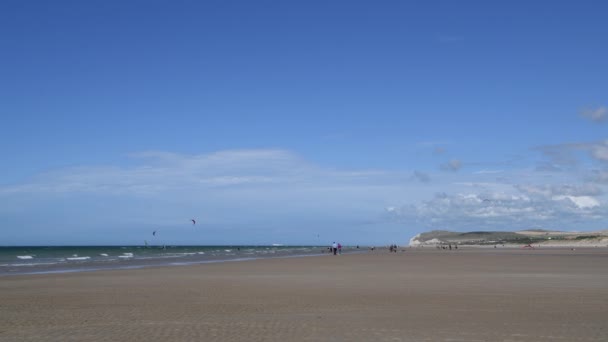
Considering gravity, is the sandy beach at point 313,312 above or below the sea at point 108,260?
below

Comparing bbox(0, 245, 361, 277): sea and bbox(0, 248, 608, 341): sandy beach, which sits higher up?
bbox(0, 245, 361, 277): sea

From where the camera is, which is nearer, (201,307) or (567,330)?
(567,330)

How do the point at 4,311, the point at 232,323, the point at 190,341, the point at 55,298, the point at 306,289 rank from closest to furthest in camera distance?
the point at 190,341, the point at 232,323, the point at 4,311, the point at 55,298, the point at 306,289

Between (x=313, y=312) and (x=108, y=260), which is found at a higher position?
(x=108, y=260)

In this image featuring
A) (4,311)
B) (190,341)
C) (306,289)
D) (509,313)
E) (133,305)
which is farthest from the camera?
(306,289)

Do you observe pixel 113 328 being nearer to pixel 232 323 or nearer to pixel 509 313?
pixel 232 323

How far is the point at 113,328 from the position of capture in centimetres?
1341

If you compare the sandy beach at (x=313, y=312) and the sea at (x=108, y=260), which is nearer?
the sandy beach at (x=313, y=312)

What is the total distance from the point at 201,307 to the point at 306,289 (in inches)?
255

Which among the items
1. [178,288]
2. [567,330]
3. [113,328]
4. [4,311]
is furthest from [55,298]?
[567,330]

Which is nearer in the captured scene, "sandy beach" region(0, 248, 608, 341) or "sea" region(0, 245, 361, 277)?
"sandy beach" region(0, 248, 608, 341)

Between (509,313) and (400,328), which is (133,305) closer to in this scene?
(400,328)

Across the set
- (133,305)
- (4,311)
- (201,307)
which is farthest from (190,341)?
(4,311)

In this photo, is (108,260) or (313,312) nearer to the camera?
(313,312)
